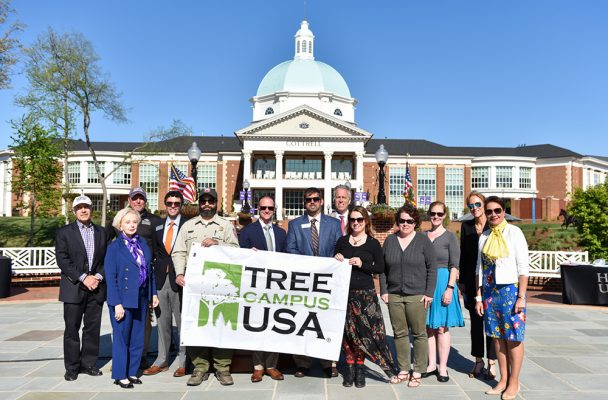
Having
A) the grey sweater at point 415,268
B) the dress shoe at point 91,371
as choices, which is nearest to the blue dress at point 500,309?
the grey sweater at point 415,268

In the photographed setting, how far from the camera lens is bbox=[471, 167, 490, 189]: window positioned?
66.1 metres

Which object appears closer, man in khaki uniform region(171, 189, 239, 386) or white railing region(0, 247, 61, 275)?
man in khaki uniform region(171, 189, 239, 386)

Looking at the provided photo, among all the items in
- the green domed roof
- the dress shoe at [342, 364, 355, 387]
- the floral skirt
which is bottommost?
the dress shoe at [342, 364, 355, 387]

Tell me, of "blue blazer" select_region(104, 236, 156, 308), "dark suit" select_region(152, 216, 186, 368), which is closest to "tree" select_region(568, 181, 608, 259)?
"dark suit" select_region(152, 216, 186, 368)

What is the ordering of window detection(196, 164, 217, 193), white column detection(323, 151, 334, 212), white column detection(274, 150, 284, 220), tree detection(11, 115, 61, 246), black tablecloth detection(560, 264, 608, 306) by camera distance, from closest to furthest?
1. black tablecloth detection(560, 264, 608, 306)
2. tree detection(11, 115, 61, 246)
3. white column detection(323, 151, 334, 212)
4. white column detection(274, 150, 284, 220)
5. window detection(196, 164, 217, 193)

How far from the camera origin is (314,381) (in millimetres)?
6480

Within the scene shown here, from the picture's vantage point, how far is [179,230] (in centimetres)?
677

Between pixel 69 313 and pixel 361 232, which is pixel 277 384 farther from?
pixel 69 313

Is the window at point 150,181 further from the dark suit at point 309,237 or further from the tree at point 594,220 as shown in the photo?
the dark suit at point 309,237

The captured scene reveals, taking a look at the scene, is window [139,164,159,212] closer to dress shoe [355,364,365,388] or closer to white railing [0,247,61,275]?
white railing [0,247,61,275]

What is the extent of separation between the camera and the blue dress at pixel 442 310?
21.0ft

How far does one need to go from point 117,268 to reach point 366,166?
58780 mm

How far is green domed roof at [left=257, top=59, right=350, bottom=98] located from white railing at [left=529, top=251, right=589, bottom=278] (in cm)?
5255

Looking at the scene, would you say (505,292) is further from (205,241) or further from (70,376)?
(70,376)
